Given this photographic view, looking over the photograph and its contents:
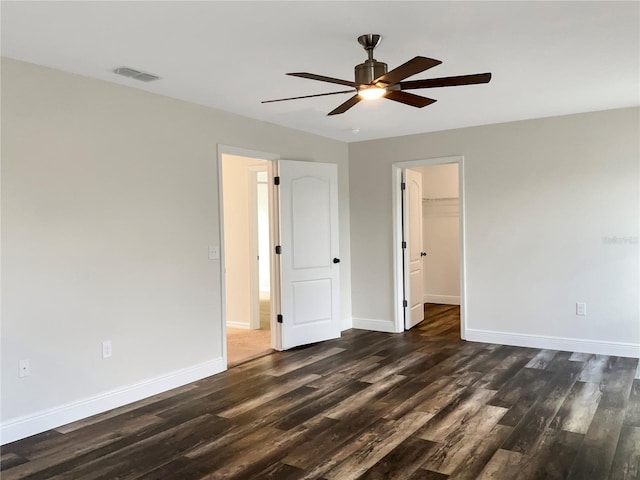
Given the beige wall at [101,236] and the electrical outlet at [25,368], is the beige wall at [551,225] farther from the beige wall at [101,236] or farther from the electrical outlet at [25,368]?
the electrical outlet at [25,368]

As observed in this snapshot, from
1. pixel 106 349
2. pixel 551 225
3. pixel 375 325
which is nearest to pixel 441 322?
pixel 375 325

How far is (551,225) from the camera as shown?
4.95m

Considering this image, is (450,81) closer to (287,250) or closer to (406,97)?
(406,97)

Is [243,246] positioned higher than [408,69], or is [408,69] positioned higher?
[408,69]

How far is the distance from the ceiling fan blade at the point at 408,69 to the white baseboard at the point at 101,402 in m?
2.87

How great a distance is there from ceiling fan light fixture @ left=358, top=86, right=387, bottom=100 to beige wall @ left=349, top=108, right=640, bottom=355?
2912mm

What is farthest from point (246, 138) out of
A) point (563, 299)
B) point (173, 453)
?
point (563, 299)

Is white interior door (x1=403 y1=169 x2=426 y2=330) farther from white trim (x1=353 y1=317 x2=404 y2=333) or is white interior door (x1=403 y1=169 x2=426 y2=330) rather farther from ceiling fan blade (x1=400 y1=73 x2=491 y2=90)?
ceiling fan blade (x1=400 y1=73 x2=491 y2=90)

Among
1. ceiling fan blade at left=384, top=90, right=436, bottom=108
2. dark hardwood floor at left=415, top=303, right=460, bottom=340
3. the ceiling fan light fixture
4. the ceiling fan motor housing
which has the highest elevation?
the ceiling fan motor housing

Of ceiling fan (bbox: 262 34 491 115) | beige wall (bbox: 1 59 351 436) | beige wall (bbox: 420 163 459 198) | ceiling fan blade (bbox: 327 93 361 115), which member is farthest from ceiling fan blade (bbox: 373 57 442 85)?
beige wall (bbox: 420 163 459 198)

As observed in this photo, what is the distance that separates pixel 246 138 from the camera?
4.75m

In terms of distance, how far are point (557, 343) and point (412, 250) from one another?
198 cm

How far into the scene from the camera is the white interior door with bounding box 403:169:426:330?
600 cm

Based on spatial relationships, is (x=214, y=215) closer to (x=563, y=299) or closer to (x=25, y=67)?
(x=25, y=67)
